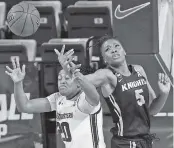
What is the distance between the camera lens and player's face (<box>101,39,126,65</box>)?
4.09 metres

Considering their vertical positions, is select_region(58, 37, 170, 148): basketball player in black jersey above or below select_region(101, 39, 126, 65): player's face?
below

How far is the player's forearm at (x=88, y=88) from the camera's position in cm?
366

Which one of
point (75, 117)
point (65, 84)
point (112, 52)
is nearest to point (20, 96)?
point (65, 84)

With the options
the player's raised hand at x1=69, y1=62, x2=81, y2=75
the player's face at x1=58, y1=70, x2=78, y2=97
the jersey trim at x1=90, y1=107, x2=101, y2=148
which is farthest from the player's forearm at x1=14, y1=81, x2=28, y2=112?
the jersey trim at x1=90, y1=107, x2=101, y2=148

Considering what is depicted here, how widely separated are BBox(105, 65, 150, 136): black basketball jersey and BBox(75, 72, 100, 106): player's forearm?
28 cm

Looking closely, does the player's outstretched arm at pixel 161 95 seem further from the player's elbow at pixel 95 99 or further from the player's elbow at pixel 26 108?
the player's elbow at pixel 26 108

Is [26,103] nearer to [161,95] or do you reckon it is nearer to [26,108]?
[26,108]

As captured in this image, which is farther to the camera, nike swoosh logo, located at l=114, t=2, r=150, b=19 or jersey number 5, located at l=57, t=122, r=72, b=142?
nike swoosh logo, located at l=114, t=2, r=150, b=19

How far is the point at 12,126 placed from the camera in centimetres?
500

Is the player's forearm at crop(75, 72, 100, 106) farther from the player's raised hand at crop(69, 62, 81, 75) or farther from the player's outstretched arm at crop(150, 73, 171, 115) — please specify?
the player's outstretched arm at crop(150, 73, 171, 115)

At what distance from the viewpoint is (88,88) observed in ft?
12.1

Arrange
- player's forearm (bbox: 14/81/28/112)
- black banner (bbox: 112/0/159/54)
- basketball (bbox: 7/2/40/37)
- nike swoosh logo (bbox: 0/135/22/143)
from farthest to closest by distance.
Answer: nike swoosh logo (bbox: 0/135/22/143) → black banner (bbox: 112/0/159/54) → basketball (bbox: 7/2/40/37) → player's forearm (bbox: 14/81/28/112)

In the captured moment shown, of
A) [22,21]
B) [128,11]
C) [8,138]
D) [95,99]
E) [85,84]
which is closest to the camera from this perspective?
[85,84]

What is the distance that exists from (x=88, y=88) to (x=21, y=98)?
2.12ft
